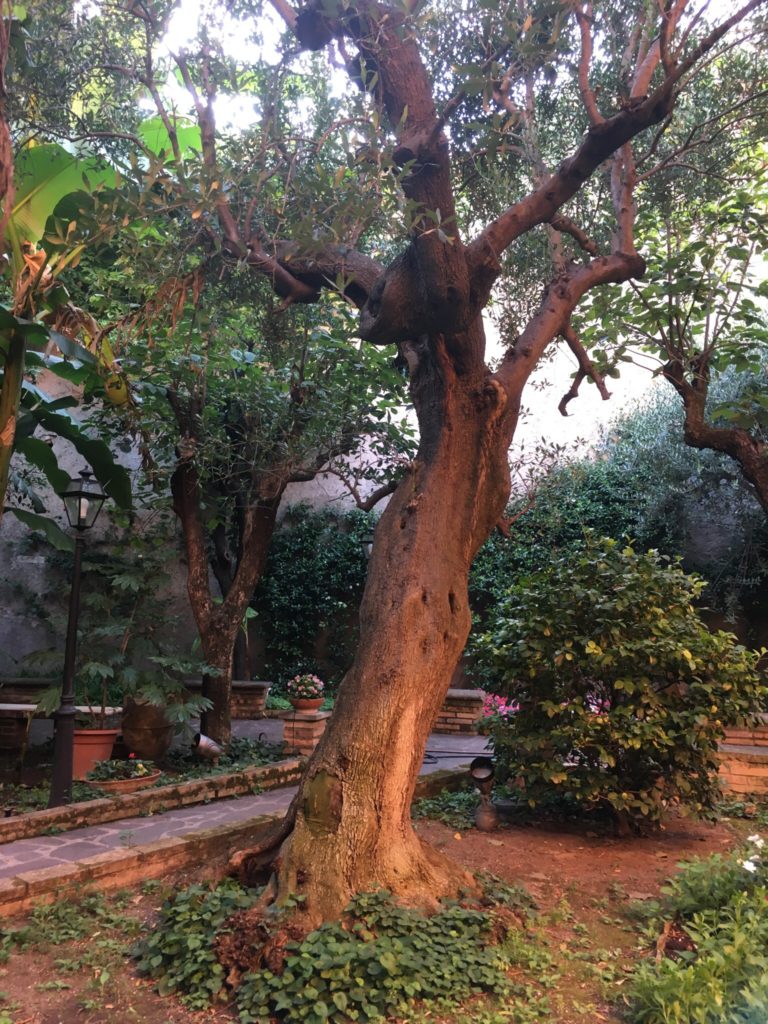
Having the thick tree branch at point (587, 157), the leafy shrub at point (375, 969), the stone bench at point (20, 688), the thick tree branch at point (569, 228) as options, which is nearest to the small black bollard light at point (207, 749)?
the stone bench at point (20, 688)

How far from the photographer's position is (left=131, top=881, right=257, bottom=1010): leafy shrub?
338 cm

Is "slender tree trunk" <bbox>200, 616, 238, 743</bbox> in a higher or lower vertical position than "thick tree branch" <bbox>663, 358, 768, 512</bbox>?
lower

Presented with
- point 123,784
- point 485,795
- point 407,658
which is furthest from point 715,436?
point 123,784

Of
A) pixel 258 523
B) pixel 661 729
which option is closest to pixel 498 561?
pixel 258 523

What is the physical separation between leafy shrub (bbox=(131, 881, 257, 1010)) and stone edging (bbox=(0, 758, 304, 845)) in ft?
8.01

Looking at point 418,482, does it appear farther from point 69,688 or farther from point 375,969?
point 69,688

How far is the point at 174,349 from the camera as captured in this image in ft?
25.3

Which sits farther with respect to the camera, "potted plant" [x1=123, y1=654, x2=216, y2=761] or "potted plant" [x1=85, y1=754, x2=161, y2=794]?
"potted plant" [x1=123, y1=654, x2=216, y2=761]

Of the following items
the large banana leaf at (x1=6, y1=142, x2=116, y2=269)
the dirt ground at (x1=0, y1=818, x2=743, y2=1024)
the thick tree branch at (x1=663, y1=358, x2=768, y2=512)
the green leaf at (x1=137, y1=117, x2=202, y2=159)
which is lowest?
the dirt ground at (x1=0, y1=818, x2=743, y2=1024)

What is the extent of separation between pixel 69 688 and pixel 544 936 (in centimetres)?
447

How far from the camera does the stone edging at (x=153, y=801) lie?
19.2 feet

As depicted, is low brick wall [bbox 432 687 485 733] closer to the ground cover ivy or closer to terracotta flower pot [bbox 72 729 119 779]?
terracotta flower pot [bbox 72 729 119 779]

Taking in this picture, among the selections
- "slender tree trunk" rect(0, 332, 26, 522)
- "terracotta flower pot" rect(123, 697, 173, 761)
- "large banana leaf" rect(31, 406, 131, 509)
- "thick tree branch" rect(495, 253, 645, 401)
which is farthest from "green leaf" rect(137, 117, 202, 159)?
"terracotta flower pot" rect(123, 697, 173, 761)

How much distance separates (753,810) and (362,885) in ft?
15.0
